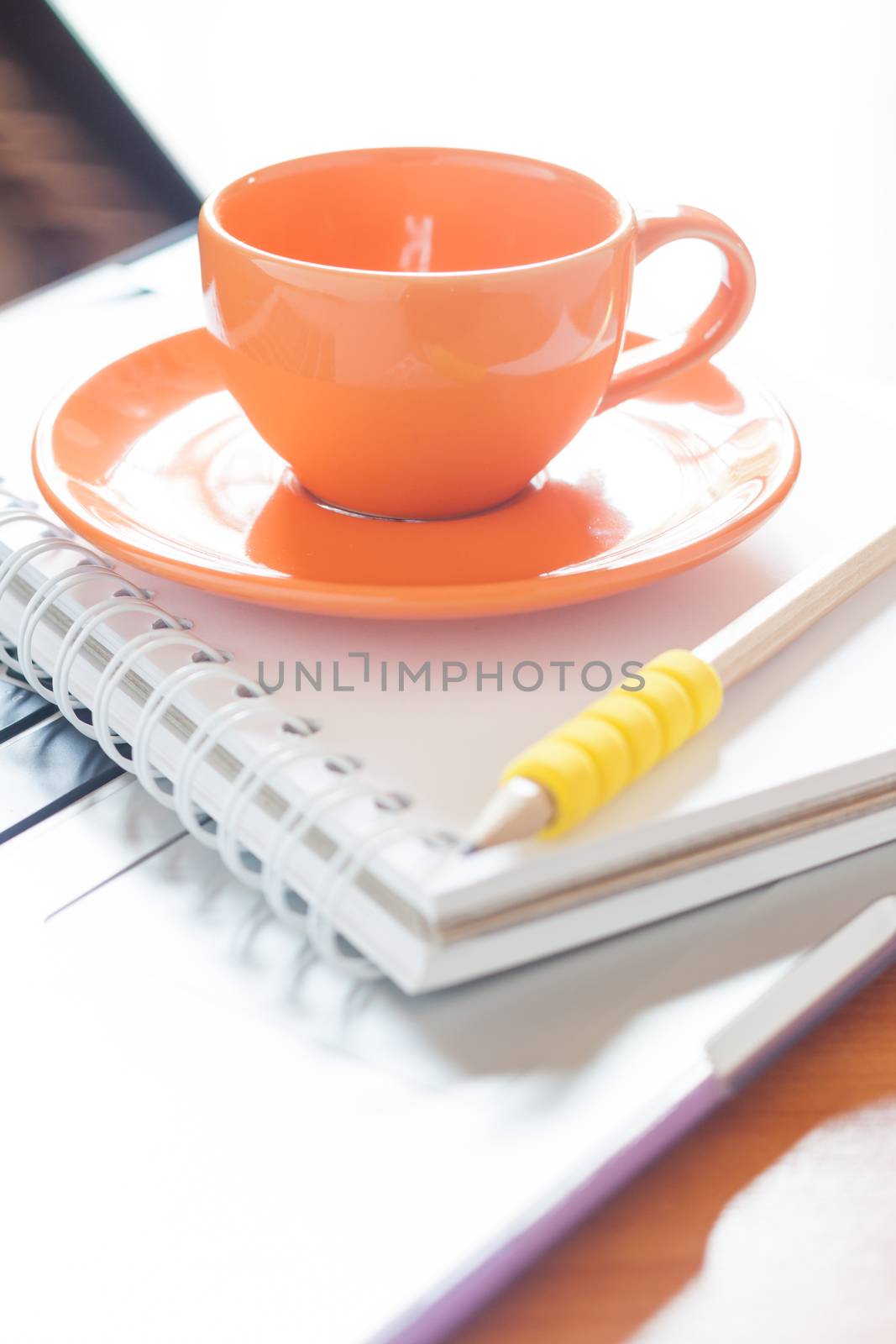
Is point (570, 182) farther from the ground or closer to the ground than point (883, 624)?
farther from the ground

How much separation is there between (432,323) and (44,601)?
0.17m

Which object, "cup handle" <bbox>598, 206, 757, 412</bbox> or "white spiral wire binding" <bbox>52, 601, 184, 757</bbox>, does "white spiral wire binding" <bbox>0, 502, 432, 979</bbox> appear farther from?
"cup handle" <bbox>598, 206, 757, 412</bbox>

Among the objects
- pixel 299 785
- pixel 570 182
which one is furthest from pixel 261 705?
pixel 570 182

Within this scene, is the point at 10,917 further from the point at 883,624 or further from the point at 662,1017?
the point at 883,624

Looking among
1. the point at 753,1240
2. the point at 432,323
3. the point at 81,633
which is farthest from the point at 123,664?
the point at 753,1240

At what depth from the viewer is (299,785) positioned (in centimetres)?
37

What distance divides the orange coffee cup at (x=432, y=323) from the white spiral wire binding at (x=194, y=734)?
0.28ft

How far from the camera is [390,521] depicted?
48 centimetres

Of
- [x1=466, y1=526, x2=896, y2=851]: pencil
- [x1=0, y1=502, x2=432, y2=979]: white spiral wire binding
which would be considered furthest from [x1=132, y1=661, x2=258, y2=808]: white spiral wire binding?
[x1=466, y1=526, x2=896, y2=851]: pencil

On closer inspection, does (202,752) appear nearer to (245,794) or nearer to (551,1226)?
(245,794)

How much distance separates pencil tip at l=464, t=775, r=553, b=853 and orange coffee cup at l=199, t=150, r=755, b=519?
0.15 m

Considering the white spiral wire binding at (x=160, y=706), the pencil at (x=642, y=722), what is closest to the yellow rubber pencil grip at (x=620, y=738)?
the pencil at (x=642, y=722)

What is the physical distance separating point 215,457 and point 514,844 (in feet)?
0.81

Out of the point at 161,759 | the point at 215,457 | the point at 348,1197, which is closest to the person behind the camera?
the point at 348,1197
